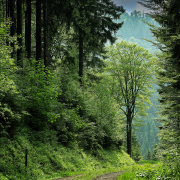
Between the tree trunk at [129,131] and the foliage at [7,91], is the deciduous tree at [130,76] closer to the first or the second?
the tree trunk at [129,131]

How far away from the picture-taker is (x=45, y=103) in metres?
9.17

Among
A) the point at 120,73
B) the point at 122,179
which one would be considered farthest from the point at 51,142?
the point at 120,73

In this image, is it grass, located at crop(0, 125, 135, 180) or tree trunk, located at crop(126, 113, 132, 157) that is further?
tree trunk, located at crop(126, 113, 132, 157)

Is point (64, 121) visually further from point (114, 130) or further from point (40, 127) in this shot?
point (114, 130)

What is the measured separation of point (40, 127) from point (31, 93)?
1.92 metres

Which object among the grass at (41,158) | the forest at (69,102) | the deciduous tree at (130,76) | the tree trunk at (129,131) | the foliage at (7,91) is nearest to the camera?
the foliage at (7,91)

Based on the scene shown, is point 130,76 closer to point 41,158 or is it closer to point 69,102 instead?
point 69,102

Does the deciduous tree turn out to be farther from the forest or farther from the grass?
the grass

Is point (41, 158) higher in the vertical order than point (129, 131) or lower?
higher

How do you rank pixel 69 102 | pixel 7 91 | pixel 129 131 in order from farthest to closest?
1. pixel 129 131
2. pixel 69 102
3. pixel 7 91

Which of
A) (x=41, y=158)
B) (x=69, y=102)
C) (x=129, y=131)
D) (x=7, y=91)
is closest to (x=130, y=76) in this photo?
(x=129, y=131)

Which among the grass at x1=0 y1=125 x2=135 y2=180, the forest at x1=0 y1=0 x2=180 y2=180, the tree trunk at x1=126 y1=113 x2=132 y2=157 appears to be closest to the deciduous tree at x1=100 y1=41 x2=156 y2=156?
the tree trunk at x1=126 y1=113 x2=132 y2=157

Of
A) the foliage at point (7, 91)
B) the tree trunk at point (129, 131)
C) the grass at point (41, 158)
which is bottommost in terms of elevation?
the tree trunk at point (129, 131)

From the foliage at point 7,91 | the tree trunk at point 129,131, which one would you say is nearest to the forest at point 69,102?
the foliage at point 7,91
